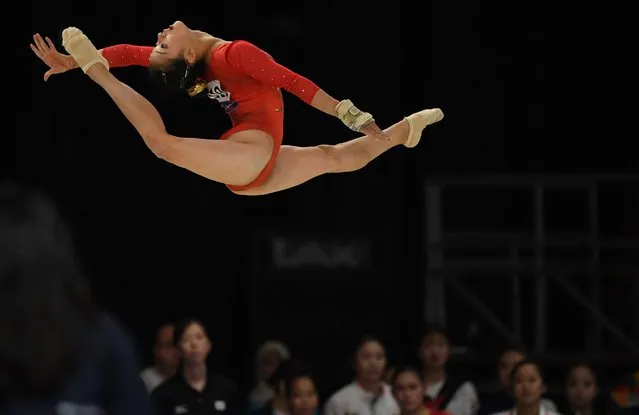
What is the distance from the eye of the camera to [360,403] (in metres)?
6.60

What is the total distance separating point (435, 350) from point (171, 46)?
2.66m

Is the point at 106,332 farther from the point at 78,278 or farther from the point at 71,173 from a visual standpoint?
the point at 71,173

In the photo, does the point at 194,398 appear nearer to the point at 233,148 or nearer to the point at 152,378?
the point at 152,378

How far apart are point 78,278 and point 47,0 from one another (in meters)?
6.22

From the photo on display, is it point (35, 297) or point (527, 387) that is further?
point (527, 387)

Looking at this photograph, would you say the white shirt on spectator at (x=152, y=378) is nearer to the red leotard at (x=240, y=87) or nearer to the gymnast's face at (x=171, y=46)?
the red leotard at (x=240, y=87)

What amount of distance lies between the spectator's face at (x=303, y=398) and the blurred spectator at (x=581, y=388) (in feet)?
4.76

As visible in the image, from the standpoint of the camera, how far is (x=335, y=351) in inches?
310

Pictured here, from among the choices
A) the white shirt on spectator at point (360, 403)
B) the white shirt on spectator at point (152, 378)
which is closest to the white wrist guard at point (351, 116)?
the white shirt on spectator at point (360, 403)

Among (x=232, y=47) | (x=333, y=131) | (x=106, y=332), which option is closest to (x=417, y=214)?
(x=333, y=131)

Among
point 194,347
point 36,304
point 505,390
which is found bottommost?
point 36,304

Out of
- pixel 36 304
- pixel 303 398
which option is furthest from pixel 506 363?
pixel 36 304

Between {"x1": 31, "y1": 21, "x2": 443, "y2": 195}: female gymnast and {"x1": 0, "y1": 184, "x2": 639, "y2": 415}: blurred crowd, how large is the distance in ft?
2.81

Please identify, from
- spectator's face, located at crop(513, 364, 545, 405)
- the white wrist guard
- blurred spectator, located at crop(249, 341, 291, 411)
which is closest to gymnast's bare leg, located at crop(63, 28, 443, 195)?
the white wrist guard
